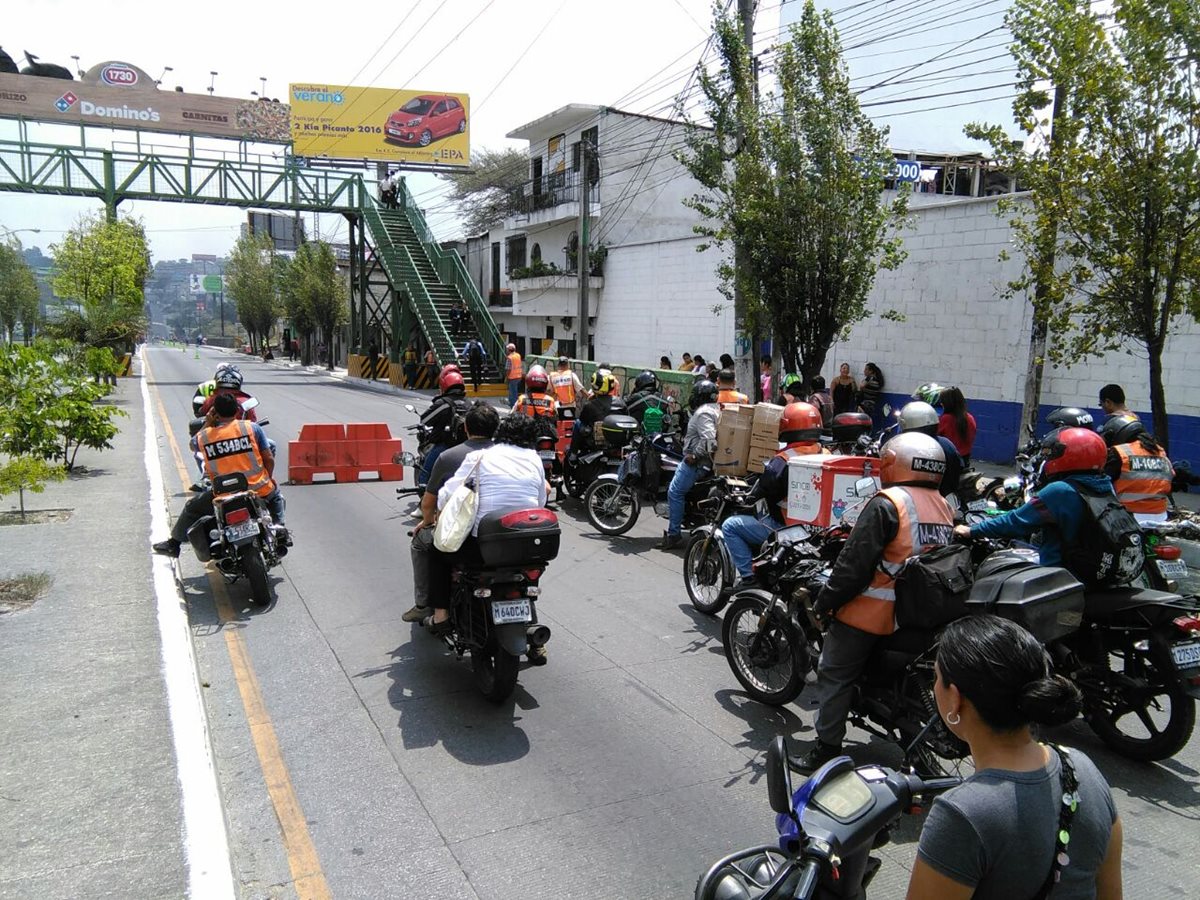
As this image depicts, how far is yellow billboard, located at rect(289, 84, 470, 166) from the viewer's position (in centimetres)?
4406

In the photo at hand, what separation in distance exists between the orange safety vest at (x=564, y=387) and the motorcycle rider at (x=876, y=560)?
946 cm

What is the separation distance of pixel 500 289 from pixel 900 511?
125ft

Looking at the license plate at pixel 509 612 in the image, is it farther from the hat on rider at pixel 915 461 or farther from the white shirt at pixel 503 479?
the hat on rider at pixel 915 461

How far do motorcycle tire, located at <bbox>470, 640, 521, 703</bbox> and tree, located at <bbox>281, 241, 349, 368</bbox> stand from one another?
48.1 meters

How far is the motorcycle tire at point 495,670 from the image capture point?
521 centimetres

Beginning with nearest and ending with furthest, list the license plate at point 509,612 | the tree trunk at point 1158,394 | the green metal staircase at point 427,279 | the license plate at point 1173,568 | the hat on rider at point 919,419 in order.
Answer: the license plate at point 509,612
the license plate at point 1173,568
the hat on rider at point 919,419
the tree trunk at point 1158,394
the green metal staircase at point 427,279

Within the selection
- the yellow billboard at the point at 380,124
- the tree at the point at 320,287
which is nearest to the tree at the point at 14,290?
the tree at the point at 320,287

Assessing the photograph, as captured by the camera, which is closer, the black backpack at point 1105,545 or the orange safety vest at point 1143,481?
the black backpack at point 1105,545

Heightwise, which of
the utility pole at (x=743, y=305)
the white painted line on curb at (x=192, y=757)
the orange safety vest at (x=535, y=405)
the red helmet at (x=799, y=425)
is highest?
the utility pole at (x=743, y=305)

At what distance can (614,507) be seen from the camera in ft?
33.0

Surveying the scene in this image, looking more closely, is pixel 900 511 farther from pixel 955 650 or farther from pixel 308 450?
pixel 308 450

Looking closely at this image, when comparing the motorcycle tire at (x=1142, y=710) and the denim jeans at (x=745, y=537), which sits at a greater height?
the denim jeans at (x=745, y=537)

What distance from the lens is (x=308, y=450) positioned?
13.3 m

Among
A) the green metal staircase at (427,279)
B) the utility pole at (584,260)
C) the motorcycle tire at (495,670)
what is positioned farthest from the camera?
the green metal staircase at (427,279)
